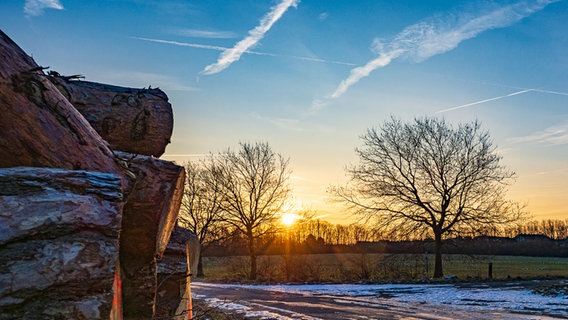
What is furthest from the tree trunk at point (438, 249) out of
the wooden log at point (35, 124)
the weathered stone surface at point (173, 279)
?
the wooden log at point (35, 124)

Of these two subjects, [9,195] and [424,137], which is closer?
[9,195]

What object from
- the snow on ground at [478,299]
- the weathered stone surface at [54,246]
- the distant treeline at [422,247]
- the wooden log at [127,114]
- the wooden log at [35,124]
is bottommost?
the snow on ground at [478,299]

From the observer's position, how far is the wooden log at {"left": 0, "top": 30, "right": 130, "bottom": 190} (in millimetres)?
2906

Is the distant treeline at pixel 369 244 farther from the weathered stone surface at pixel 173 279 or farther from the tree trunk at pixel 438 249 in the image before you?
the weathered stone surface at pixel 173 279

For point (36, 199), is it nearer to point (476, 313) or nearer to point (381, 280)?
point (476, 313)

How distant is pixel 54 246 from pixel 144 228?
1.40 metres

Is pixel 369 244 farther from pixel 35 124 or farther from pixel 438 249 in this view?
pixel 35 124

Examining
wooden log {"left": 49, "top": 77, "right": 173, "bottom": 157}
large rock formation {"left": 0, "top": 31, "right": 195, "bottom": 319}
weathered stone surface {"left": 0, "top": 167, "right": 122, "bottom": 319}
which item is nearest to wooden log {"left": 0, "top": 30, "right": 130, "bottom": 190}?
large rock formation {"left": 0, "top": 31, "right": 195, "bottom": 319}

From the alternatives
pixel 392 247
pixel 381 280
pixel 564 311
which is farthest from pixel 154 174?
pixel 392 247

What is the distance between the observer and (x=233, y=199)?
108 ft

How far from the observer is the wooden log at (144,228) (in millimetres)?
3684

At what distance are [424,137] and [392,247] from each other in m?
7.18

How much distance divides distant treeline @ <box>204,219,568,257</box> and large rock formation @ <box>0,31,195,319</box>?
78.1 ft

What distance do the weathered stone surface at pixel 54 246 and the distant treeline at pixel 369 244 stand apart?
82.3 feet
